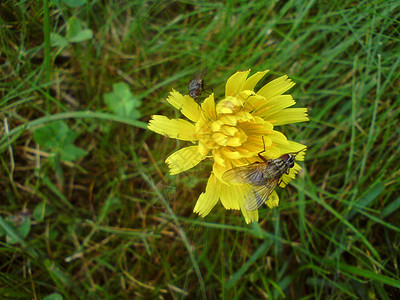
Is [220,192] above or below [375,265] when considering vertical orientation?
above

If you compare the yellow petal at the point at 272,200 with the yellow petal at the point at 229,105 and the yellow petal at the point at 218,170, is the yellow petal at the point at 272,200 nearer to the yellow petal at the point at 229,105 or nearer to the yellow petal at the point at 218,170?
the yellow petal at the point at 218,170

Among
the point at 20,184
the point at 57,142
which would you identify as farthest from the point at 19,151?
the point at 57,142

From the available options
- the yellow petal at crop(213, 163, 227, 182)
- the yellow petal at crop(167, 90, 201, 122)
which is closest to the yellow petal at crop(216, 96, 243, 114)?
the yellow petal at crop(167, 90, 201, 122)

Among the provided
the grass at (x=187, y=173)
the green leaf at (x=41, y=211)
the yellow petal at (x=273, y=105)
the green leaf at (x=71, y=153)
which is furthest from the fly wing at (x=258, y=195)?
the green leaf at (x=41, y=211)

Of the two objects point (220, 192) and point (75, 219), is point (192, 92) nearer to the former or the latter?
point (220, 192)

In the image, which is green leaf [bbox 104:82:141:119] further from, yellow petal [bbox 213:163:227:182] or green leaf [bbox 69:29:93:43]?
yellow petal [bbox 213:163:227:182]
